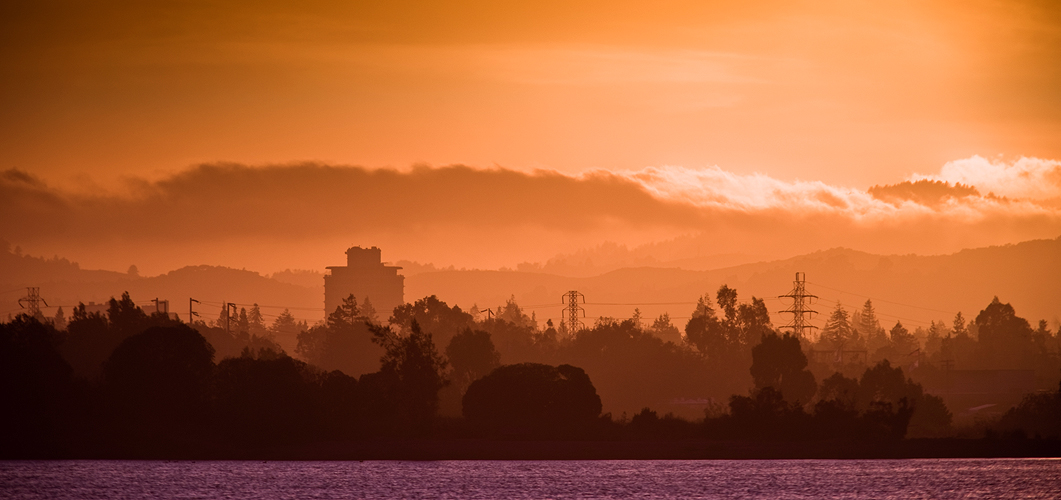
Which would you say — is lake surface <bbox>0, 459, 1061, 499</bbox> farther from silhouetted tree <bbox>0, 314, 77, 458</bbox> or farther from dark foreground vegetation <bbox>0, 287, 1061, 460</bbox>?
silhouetted tree <bbox>0, 314, 77, 458</bbox>

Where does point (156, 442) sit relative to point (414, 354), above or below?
below

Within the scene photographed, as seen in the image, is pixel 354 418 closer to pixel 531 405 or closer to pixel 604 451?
pixel 531 405

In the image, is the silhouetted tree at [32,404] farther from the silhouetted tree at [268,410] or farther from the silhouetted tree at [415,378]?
the silhouetted tree at [415,378]

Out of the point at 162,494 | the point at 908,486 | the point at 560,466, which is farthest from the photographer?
the point at 560,466

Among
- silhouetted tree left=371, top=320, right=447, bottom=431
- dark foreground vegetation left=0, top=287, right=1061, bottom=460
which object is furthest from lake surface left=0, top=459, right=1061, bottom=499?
silhouetted tree left=371, top=320, right=447, bottom=431

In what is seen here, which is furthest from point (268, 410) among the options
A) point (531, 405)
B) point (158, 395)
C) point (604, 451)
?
point (604, 451)

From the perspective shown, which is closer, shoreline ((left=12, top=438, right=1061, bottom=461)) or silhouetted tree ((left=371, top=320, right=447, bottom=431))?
shoreline ((left=12, top=438, right=1061, bottom=461))

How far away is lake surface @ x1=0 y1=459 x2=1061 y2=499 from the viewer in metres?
160

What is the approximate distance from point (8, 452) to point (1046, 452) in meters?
155

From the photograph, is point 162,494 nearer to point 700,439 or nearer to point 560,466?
point 560,466

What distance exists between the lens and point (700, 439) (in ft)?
572

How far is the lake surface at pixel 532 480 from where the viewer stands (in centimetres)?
16038

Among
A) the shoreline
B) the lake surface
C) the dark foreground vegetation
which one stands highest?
the dark foreground vegetation

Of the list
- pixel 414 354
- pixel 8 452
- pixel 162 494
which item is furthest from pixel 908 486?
pixel 8 452
